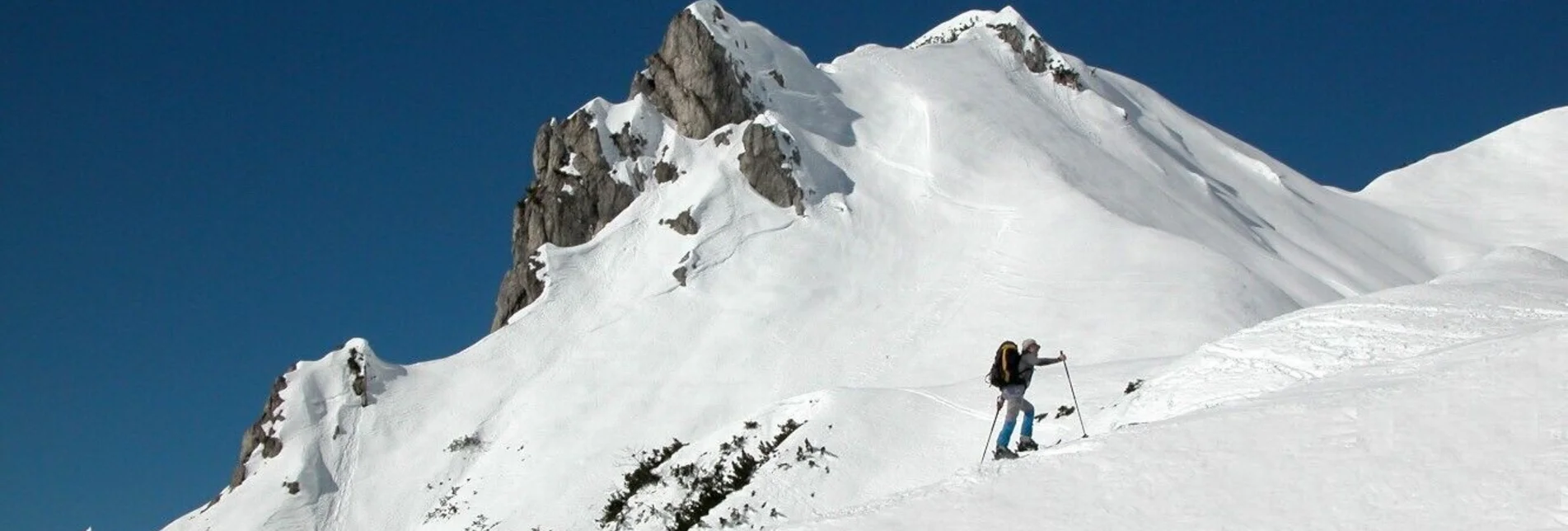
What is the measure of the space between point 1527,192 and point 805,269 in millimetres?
47579

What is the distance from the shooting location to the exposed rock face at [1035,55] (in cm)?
6188

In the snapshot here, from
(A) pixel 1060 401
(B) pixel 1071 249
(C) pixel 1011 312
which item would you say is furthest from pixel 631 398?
(A) pixel 1060 401

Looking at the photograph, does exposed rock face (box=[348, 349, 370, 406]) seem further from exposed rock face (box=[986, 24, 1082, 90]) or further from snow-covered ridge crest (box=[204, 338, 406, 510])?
exposed rock face (box=[986, 24, 1082, 90])

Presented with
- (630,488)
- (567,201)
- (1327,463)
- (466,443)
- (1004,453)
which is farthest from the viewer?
(567,201)

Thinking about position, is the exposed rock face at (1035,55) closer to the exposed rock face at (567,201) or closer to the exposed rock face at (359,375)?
the exposed rock face at (567,201)

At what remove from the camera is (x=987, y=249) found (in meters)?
43.2

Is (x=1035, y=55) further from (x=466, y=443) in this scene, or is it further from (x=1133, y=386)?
(x=1133, y=386)

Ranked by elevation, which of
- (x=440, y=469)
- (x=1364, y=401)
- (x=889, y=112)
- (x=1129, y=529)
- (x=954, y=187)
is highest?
(x=889, y=112)

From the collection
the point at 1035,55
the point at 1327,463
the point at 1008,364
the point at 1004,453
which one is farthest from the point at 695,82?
the point at 1327,463

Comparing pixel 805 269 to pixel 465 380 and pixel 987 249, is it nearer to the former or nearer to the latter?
pixel 987 249

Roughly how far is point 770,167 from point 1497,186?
47383mm

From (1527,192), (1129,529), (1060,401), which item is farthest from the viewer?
(1527,192)

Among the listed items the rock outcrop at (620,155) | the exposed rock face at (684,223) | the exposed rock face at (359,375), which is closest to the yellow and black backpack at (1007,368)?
the exposed rock face at (359,375)

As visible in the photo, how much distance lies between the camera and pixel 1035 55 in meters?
63.9
